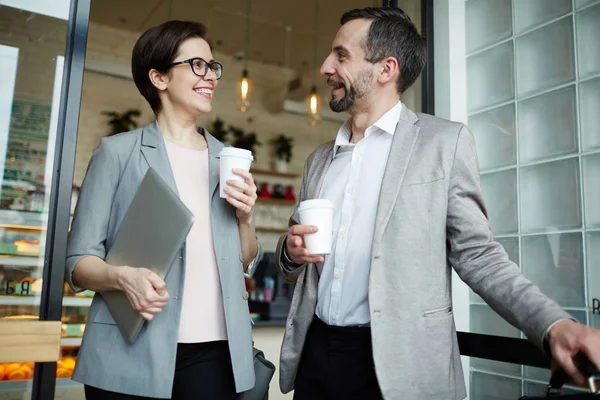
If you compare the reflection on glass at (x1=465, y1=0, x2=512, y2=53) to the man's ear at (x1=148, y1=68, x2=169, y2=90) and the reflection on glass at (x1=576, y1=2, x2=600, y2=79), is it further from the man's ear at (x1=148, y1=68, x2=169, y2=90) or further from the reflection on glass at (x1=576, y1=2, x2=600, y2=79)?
the man's ear at (x1=148, y1=68, x2=169, y2=90)

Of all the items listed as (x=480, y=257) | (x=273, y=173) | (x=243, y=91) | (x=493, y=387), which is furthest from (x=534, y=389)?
(x=273, y=173)

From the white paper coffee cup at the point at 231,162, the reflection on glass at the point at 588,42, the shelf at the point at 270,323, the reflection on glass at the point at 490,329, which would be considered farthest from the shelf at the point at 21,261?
the shelf at the point at 270,323

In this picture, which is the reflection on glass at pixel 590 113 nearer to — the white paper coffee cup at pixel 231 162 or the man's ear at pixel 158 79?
the white paper coffee cup at pixel 231 162

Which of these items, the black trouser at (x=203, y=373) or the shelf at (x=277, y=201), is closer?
the black trouser at (x=203, y=373)

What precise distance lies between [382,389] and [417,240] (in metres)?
0.42

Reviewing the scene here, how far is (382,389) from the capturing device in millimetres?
1428

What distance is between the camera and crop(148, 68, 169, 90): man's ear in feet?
5.43

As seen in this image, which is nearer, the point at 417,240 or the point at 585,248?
the point at 417,240

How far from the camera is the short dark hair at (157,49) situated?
64.1 inches

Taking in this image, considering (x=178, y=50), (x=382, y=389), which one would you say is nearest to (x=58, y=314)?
(x=178, y=50)

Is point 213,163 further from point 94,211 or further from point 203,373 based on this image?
point 203,373

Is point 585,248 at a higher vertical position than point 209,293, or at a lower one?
higher

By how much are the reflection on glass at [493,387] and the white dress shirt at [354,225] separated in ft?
3.34

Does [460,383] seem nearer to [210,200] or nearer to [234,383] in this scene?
[234,383]
